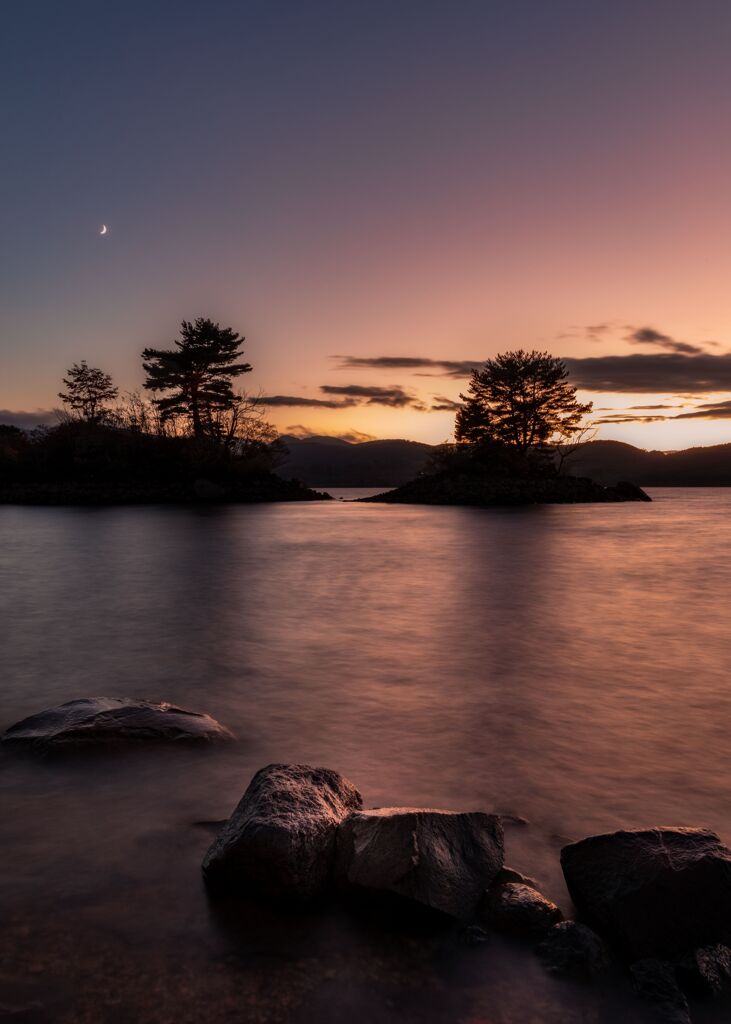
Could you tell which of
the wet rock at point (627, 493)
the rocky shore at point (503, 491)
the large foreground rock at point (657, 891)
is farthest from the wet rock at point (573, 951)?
the wet rock at point (627, 493)

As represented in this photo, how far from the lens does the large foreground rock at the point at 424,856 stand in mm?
2867

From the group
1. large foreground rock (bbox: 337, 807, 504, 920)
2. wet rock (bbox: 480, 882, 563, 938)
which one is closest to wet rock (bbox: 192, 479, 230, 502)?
large foreground rock (bbox: 337, 807, 504, 920)

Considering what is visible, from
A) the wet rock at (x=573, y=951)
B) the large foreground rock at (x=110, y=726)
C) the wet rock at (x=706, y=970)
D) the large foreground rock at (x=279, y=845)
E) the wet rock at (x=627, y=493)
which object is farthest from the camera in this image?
the wet rock at (x=627, y=493)

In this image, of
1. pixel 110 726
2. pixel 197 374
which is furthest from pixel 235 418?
pixel 110 726

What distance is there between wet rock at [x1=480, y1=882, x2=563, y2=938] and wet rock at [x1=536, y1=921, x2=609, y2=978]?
0.21 feet

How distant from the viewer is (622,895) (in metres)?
2.72

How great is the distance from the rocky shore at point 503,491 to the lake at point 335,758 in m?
36.1

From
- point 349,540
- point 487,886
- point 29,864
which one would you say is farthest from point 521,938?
point 349,540

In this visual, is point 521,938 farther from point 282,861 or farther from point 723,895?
point 282,861

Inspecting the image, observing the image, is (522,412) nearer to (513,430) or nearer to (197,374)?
(513,430)

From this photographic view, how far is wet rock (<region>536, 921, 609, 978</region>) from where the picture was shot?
260cm

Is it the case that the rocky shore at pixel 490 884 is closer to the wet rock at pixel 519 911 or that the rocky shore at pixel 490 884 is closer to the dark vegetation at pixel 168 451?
the wet rock at pixel 519 911

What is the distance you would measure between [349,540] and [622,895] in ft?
74.8

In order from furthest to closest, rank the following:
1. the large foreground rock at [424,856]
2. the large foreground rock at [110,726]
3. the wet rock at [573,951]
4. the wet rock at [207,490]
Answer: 1. the wet rock at [207,490]
2. the large foreground rock at [110,726]
3. the large foreground rock at [424,856]
4. the wet rock at [573,951]
